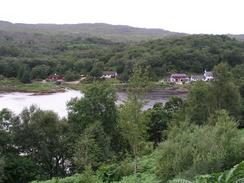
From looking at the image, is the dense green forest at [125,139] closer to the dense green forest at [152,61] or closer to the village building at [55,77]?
the dense green forest at [152,61]

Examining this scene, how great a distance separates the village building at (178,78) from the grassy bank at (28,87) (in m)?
26.8

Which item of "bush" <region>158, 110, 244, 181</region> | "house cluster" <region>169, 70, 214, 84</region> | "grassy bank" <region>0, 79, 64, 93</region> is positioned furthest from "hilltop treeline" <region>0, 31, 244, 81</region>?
"bush" <region>158, 110, 244, 181</region>

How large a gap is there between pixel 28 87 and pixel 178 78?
35.8m

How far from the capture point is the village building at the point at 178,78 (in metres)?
105

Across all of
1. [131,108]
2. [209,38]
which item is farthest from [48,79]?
[131,108]

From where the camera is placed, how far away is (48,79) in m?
115

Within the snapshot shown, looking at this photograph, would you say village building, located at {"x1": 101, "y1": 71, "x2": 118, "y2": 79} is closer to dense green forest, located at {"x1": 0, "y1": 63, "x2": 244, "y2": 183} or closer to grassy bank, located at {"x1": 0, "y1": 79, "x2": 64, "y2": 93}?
grassy bank, located at {"x1": 0, "y1": 79, "x2": 64, "y2": 93}

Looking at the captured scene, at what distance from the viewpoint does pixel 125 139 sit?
94.9ft

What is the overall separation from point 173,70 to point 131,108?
9885cm

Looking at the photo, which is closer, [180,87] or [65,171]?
[65,171]

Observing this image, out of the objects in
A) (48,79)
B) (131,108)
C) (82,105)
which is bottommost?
(48,79)

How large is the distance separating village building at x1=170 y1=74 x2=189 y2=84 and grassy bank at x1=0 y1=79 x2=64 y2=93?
87.9 feet

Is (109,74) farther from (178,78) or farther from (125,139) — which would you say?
(125,139)

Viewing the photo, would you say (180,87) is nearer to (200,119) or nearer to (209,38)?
(209,38)
